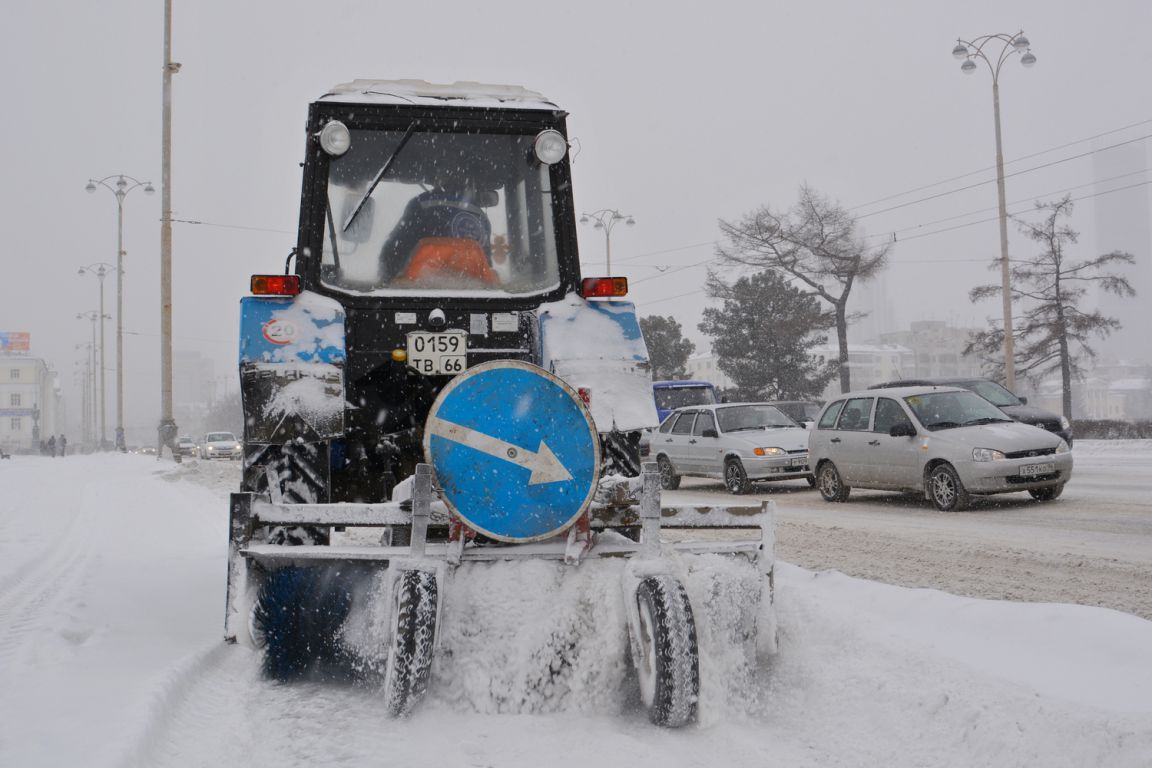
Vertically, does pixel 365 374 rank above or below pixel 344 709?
above

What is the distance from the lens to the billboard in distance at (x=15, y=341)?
113938mm

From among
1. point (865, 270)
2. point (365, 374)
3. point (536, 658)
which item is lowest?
point (536, 658)

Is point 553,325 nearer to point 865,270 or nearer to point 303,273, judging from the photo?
point 303,273

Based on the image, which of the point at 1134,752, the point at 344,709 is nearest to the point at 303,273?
the point at 344,709

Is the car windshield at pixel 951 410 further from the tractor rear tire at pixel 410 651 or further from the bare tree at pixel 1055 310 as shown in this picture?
the bare tree at pixel 1055 310

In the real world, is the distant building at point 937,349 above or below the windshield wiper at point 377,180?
above

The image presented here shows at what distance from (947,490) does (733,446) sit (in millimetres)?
4515

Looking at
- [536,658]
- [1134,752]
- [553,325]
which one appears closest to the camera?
[1134,752]

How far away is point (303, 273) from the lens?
507cm

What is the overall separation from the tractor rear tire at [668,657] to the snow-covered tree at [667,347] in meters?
47.8

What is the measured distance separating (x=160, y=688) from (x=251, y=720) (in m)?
0.39

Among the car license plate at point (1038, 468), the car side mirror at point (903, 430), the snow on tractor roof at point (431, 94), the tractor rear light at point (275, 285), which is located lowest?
the car license plate at point (1038, 468)

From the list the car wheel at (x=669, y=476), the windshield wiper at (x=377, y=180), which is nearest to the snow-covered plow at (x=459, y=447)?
the windshield wiper at (x=377, y=180)

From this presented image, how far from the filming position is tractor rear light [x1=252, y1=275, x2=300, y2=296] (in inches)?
184
